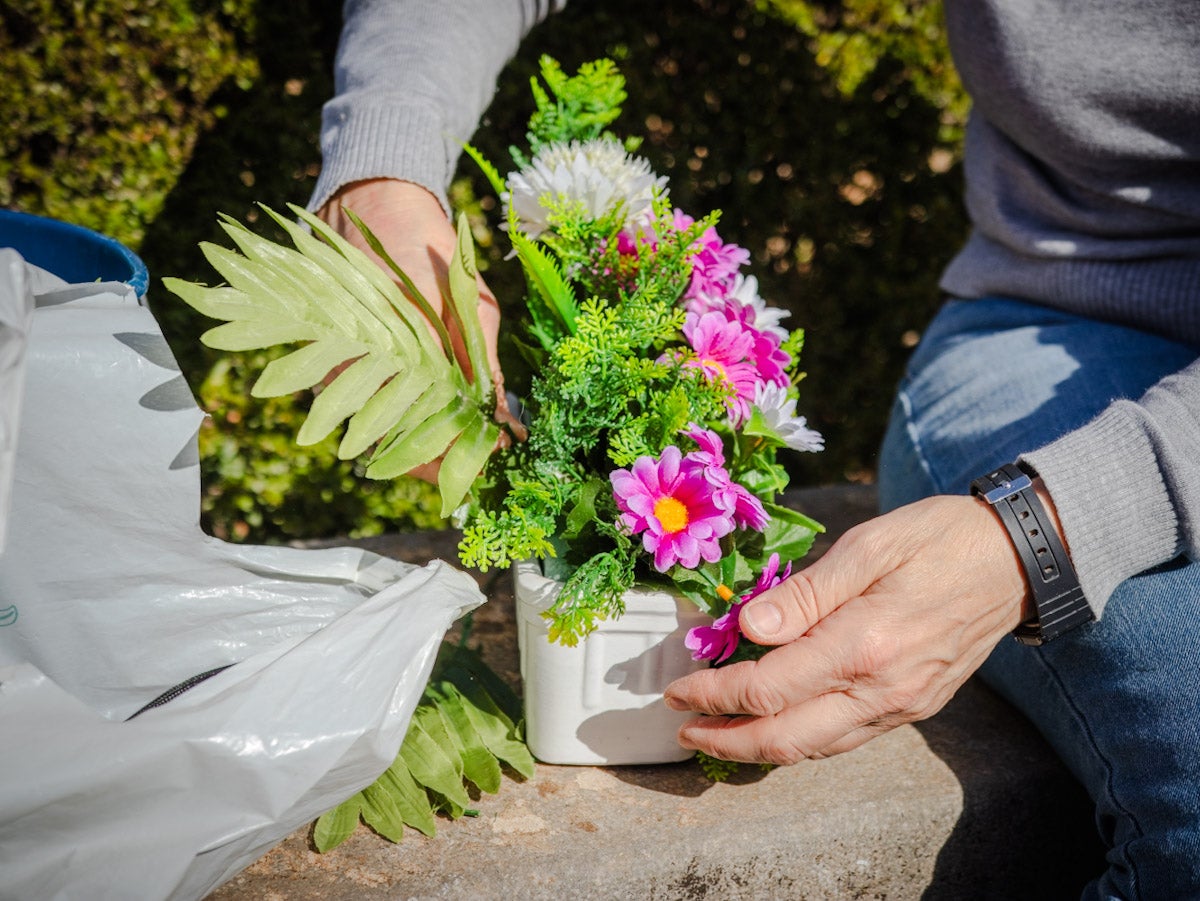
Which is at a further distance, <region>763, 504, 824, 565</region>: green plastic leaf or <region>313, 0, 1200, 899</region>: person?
<region>763, 504, 824, 565</region>: green plastic leaf

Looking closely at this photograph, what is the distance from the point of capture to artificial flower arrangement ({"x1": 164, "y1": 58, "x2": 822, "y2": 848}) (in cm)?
106

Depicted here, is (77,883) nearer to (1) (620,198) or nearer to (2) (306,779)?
(2) (306,779)

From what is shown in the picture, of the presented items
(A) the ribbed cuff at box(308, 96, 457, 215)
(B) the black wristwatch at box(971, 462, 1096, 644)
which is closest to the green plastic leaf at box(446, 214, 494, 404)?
(A) the ribbed cuff at box(308, 96, 457, 215)

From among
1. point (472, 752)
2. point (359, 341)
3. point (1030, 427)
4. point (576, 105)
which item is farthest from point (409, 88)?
point (1030, 427)

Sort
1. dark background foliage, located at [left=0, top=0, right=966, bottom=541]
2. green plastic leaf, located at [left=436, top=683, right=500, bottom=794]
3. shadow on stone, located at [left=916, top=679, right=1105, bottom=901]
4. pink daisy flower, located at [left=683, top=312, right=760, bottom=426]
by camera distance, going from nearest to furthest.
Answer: pink daisy flower, located at [left=683, top=312, right=760, bottom=426] < green plastic leaf, located at [left=436, top=683, right=500, bottom=794] < shadow on stone, located at [left=916, top=679, right=1105, bottom=901] < dark background foliage, located at [left=0, top=0, right=966, bottom=541]

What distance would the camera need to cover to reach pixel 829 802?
→ 1377mm

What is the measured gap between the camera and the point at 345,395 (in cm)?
105

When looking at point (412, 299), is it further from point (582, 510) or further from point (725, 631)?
point (725, 631)

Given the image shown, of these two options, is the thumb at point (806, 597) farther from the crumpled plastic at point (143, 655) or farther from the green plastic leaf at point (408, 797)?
the green plastic leaf at point (408, 797)

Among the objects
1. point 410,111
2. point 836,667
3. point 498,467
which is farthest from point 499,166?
point 836,667

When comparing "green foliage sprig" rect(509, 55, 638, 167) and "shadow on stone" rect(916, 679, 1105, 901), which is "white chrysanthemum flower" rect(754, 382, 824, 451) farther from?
"shadow on stone" rect(916, 679, 1105, 901)

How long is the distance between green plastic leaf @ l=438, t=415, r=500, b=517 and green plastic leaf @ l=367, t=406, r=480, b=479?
0.01 metres

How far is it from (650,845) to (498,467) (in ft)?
1.96

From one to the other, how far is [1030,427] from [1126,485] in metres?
0.30
